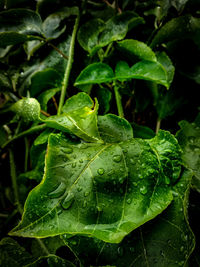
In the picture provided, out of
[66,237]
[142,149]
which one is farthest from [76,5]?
[66,237]

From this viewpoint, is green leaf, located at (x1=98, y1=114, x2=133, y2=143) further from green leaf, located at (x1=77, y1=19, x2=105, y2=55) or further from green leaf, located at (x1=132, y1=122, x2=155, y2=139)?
green leaf, located at (x1=77, y1=19, x2=105, y2=55)

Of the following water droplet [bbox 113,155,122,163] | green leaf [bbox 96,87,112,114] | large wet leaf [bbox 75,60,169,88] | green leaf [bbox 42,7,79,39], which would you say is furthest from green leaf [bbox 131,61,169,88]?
green leaf [bbox 42,7,79,39]

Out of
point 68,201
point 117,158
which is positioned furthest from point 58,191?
point 117,158

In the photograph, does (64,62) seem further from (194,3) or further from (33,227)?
(33,227)

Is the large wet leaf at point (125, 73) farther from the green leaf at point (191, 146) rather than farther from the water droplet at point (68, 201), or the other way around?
the water droplet at point (68, 201)

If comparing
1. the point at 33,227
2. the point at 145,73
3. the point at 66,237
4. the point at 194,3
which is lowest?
the point at 66,237

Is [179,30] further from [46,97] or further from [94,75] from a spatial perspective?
[46,97]

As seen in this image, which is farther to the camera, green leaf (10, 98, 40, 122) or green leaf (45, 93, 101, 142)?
green leaf (10, 98, 40, 122)
